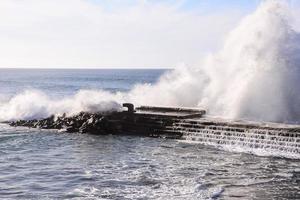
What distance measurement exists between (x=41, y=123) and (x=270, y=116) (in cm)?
1161

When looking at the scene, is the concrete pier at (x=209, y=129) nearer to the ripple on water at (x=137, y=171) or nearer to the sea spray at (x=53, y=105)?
the ripple on water at (x=137, y=171)

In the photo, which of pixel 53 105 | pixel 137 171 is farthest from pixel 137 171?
pixel 53 105

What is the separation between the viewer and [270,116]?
26.2 m

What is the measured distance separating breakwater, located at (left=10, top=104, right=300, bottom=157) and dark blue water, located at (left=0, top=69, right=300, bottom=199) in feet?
3.73

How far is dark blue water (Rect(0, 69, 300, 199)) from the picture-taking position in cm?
1423

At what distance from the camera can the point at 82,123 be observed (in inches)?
1038

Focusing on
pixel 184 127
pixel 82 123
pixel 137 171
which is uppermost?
pixel 184 127

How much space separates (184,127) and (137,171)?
24.6 ft

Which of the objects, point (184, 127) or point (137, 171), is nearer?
point (137, 171)

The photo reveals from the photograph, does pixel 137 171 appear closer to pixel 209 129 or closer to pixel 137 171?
pixel 137 171

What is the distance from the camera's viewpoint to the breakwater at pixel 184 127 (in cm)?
2058

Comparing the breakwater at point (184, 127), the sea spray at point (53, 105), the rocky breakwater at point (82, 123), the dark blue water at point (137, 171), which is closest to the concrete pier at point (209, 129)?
the breakwater at point (184, 127)

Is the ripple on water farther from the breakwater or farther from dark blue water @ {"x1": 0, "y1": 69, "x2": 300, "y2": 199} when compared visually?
the breakwater

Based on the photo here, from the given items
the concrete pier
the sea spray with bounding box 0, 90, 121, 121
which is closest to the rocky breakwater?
the sea spray with bounding box 0, 90, 121, 121
